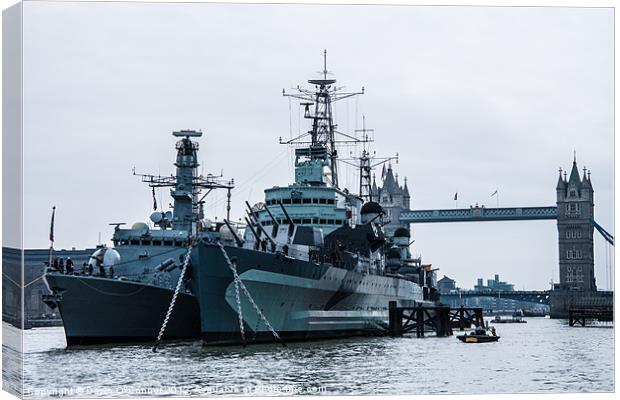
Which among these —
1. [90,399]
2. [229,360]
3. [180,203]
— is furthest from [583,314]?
[90,399]

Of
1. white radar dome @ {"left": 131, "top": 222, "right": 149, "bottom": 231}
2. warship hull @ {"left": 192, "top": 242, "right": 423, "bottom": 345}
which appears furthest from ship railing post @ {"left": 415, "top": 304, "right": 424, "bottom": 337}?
white radar dome @ {"left": 131, "top": 222, "right": 149, "bottom": 231}

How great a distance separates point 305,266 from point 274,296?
7.02 ft

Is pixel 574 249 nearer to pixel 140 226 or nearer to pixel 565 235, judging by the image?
pixel 565 235

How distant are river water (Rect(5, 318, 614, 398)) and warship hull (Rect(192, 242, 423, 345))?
0.84 meters

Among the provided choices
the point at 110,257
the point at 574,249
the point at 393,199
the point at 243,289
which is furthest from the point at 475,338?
the point at 393,199

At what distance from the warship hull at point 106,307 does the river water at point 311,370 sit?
4.25ft

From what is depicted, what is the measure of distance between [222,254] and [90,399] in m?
15.1

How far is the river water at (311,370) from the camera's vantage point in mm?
23734

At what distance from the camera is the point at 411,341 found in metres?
49.4

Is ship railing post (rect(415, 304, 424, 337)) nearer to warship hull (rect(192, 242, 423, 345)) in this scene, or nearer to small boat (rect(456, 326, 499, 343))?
small boat (rect(456, 326, 499, 343))

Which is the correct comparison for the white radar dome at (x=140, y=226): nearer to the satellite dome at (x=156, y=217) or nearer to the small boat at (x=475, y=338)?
the satellite dome at (x=156, y=217)

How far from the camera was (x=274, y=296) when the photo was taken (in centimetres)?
3909

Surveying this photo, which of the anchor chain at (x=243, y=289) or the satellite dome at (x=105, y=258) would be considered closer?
the anchor chain at (x=243, y=289)

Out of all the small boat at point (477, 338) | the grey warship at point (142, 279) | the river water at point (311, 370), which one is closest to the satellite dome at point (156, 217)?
the grey warship at point (142, 279)
